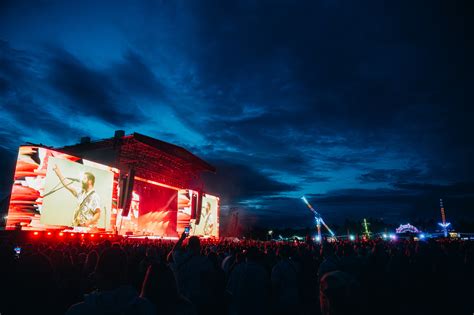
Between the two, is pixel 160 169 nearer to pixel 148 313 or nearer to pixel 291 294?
pixel 291 294

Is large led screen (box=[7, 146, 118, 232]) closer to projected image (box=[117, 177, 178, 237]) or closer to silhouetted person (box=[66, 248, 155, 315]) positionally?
projected image (box=[117, 177, 178, 237])

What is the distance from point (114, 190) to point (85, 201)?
318cm

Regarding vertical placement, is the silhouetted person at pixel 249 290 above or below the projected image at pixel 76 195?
below

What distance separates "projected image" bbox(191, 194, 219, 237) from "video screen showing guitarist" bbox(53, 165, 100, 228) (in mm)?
12857

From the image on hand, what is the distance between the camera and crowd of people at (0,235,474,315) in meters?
1.98

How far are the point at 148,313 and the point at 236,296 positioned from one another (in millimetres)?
2629

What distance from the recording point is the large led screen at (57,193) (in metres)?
18.3

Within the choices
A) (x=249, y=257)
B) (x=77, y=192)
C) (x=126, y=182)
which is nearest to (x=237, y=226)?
(x=126, y=182)

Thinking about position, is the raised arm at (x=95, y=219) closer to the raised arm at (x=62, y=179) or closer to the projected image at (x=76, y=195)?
the projected image at (x=76, y=195)

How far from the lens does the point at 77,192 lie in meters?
21.5

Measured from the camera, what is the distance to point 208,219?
119 feet

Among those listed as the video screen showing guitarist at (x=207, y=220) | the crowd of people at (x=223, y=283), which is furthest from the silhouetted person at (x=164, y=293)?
the video screen showing guitarist at (x=207, y=220)

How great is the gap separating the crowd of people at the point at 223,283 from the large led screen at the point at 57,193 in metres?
14.5

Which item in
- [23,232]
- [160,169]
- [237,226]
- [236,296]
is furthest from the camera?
[237,226]
